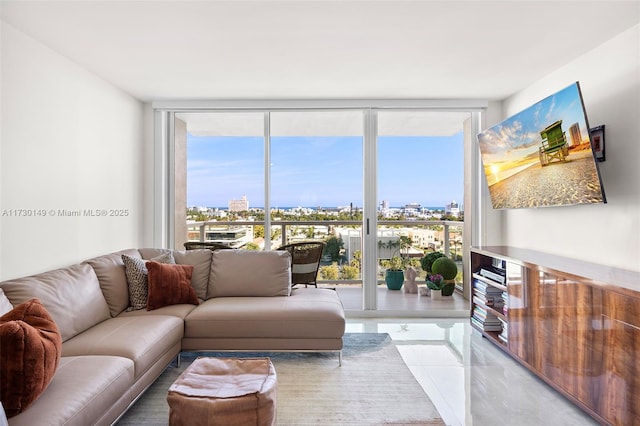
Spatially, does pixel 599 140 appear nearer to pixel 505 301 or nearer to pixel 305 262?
pixel 505 301

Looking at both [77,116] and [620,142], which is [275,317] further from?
[620,142]

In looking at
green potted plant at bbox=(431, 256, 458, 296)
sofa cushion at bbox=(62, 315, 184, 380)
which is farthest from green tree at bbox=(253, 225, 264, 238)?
green potted plant at bbox=(431, 256, 458, 296)

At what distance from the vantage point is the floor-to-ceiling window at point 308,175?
4309 millimetres

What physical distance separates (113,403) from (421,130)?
400 cm

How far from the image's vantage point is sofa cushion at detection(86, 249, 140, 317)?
279cm

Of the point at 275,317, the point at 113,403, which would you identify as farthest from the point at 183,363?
the point at 113,403

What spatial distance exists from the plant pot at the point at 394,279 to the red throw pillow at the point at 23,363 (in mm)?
3563

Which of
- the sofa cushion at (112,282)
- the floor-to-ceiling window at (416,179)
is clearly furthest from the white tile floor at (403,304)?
the sofa cushion at (112,282)

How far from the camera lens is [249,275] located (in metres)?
3.36

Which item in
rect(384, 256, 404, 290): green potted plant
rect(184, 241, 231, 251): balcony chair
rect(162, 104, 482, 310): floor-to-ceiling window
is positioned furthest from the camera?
rect(384, 256, 404, 290): green potted plant

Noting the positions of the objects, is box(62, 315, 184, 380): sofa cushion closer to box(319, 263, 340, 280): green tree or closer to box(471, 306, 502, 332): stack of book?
box(319, 263, 340, 280): green tree

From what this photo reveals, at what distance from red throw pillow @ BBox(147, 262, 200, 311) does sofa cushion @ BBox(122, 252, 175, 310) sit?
2.9 inches

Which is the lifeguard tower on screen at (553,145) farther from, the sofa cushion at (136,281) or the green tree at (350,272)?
the sofa cushion at (136,281)

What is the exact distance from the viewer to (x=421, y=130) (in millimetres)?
4391
